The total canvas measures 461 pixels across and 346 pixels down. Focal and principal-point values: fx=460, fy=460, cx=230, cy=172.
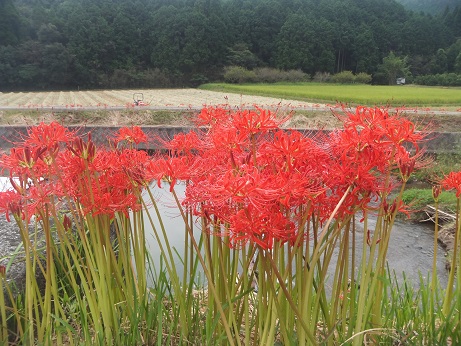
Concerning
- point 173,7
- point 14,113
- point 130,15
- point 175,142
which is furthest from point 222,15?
point 175,142

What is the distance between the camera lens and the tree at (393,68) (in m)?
50.5

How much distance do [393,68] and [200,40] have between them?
21.6m

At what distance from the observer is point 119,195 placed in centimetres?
165

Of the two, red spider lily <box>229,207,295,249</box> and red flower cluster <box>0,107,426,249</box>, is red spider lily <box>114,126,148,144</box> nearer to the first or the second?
red flower cluster <box>0,107,426,249</box>

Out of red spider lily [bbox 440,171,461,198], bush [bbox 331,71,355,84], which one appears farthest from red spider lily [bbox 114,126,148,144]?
bush [bbox 331,71,355,84]

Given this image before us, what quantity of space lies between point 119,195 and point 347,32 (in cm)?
5747

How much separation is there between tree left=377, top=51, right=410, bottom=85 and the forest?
3.89 ft

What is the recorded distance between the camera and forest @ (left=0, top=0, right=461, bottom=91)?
43688 mm

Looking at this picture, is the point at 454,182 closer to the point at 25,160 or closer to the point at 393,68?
the point at 25,160

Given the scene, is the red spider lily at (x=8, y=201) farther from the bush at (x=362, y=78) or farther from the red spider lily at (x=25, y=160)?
the bush at (x=362, y=78)

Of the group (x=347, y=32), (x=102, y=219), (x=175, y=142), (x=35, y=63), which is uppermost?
(x=347, y=32)

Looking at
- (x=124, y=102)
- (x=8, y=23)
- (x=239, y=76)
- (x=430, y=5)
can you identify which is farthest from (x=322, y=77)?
(x=430, y=5)

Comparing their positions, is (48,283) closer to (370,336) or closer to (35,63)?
(370,336)

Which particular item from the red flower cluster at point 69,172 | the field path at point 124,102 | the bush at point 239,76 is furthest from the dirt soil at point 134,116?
the bush at point 239,76
